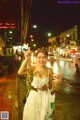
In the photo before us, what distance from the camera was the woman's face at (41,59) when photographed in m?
5.86

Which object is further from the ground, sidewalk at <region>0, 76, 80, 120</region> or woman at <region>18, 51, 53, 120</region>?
woman at <region>18, 51, 53, 120</region>

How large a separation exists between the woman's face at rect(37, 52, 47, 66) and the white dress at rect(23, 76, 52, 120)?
0.27 metres

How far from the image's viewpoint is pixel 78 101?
1186 cm

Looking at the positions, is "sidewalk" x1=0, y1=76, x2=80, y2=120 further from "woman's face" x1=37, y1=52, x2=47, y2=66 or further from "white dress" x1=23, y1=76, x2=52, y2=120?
"woman's face" x1=37, y1=52, x2=47, y2=66

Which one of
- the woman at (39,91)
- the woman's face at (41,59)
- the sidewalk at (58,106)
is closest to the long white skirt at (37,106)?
the woman at (39,91)

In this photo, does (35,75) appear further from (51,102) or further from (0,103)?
(0,103)

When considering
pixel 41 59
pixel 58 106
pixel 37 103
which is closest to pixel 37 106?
pixel 37 103

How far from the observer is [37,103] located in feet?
19.4

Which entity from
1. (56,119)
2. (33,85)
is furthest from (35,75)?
(56,119)

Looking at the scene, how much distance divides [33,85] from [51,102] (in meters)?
0.45

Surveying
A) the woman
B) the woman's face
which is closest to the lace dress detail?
the woman

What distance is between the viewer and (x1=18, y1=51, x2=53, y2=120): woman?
5867 millimetres

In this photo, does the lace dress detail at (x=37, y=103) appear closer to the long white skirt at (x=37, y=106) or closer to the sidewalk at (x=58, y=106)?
the long white skirt at (x=37, y=106)

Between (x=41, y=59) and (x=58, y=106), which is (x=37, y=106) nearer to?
(x=41, y=59)
